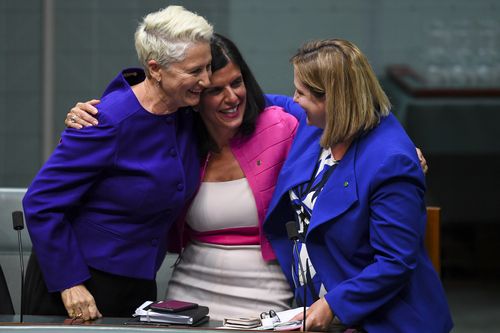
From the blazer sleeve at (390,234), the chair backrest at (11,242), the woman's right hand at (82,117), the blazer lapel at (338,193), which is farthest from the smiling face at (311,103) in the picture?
the chair backrest at (11,242)

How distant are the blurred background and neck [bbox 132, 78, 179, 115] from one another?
2.48m

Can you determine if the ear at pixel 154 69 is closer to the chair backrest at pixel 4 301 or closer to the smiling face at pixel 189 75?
the smiling face at pixel 189 75

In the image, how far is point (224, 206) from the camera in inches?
120

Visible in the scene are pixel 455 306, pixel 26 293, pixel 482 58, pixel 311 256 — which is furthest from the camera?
pixel 455 306

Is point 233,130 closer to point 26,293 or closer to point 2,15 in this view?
point 26,293

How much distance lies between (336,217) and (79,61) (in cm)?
318

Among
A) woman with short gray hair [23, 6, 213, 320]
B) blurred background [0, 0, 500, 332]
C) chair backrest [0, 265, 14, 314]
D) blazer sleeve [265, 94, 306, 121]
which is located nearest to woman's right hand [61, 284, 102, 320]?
woman with short gray hair [23, 6, 213, 320]

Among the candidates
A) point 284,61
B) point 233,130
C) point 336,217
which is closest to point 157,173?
point 233,130

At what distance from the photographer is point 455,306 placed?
19.4 feet

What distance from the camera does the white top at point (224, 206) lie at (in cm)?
305

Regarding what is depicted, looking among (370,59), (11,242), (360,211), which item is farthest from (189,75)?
(370,59)

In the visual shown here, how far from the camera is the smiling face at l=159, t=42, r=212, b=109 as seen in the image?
285 cm

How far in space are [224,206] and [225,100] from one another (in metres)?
0.33

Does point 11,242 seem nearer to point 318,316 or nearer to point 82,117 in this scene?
point 82,117
